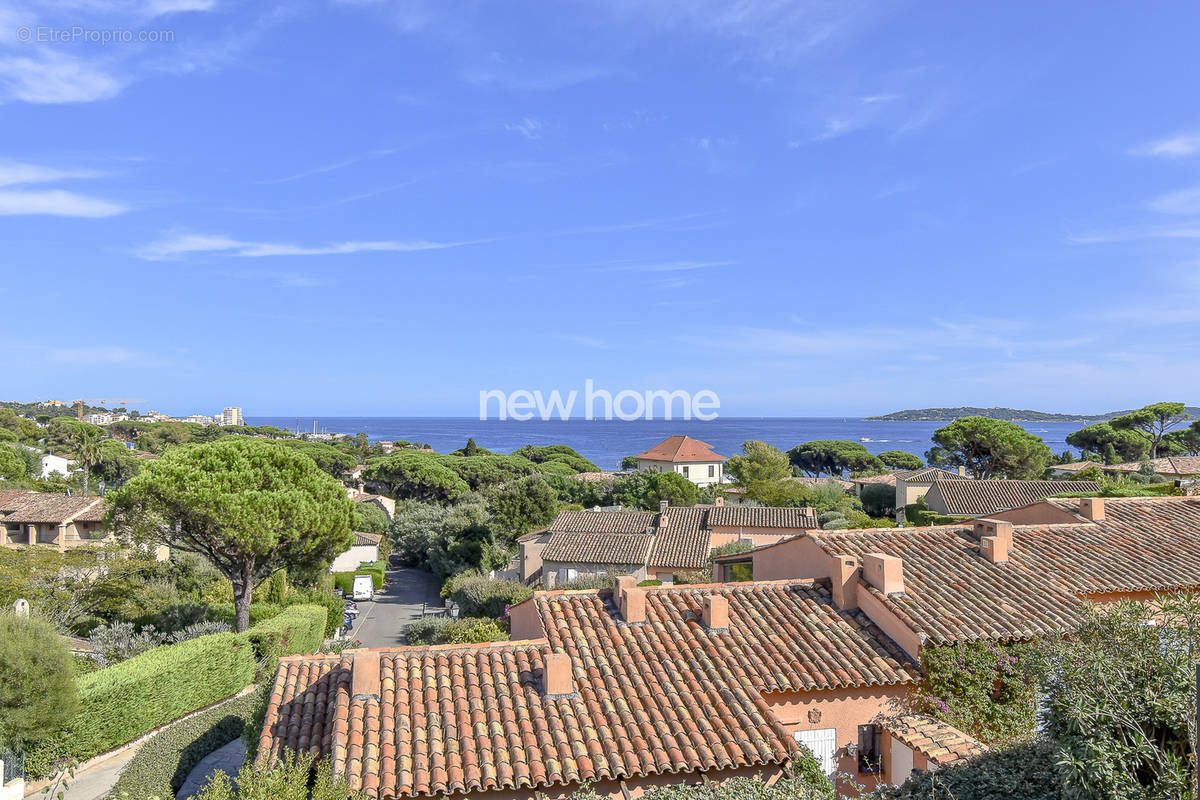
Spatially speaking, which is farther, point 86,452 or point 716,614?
point 86,452

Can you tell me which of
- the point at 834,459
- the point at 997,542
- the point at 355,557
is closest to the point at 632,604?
the point at 997,542

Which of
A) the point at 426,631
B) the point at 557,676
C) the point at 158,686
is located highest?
the point at 557,676

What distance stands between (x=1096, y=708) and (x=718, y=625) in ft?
20.0

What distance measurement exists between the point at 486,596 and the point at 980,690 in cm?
1892

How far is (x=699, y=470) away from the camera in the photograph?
82000 millimetres

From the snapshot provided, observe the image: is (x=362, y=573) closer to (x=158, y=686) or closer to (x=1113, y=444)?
(x=158, y=686)

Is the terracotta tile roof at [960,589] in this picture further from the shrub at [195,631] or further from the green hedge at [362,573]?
the green hedge at [362,573]

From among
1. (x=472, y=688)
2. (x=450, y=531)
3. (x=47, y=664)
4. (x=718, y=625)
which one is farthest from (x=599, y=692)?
(x=450, y=531)

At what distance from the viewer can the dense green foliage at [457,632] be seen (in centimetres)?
1653

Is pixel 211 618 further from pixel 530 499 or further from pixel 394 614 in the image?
pixel 530 499

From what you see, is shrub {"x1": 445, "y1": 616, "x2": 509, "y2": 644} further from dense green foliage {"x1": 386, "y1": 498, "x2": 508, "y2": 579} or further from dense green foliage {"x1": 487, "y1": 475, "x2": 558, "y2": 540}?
dense green foliage {"x1": 487, "y1": 475, "x2": 558, "y2": 540}

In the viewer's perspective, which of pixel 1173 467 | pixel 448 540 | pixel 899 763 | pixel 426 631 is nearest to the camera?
pixel 899 763

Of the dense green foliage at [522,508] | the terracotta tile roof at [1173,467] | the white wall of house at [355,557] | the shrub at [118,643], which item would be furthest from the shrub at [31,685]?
the terracotta tile roof at [1173,467]

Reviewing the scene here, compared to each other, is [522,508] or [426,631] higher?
[522,508]
